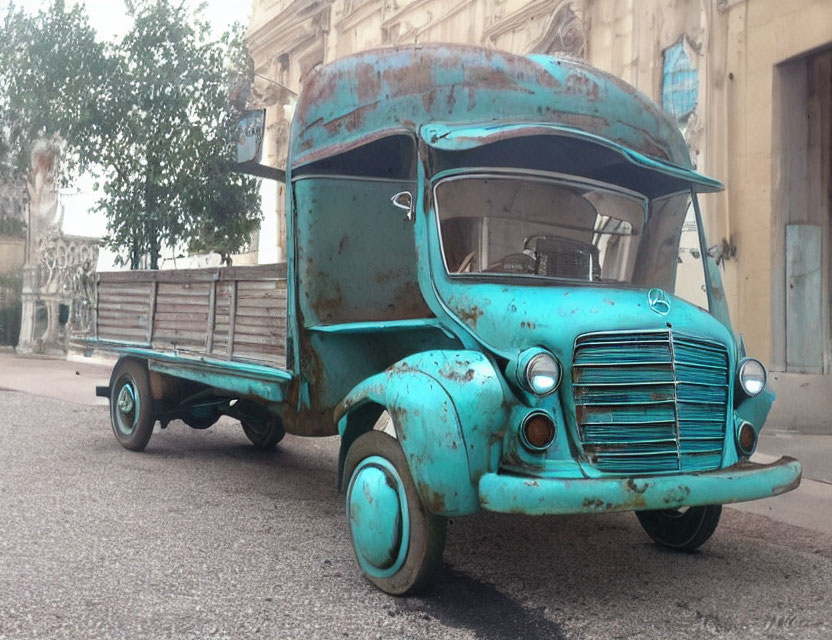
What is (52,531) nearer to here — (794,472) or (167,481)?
(167,481)

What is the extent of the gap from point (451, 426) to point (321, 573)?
1198 millimetres

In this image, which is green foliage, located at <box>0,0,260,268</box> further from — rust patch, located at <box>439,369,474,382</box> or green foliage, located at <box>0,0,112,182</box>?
rust patch, located at <box>439,369,474,382</box>

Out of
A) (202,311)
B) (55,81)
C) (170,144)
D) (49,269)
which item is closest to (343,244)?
(202,311)

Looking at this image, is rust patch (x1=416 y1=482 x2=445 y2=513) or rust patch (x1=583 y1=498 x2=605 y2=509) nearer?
rust patch (x1=583 y1=498 x2=605 y2=509)

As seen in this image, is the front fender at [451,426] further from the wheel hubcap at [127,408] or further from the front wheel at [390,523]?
the wheel hubcap at [127,408]

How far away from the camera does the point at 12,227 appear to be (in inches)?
1073

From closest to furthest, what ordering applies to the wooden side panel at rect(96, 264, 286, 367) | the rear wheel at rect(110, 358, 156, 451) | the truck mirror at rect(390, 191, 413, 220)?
the truck mirror at rect(390, 191, 413, 220), the wooden side panel at rect(96, 264, 286, 367), the rear wheel at rect(110, 358, 156, 451)

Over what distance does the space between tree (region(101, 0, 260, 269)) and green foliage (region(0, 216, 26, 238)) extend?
48.6 ft

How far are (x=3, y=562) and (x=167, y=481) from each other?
6.94ft

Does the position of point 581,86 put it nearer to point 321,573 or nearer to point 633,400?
point 633,400

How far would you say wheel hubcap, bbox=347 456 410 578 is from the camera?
3.80 metres

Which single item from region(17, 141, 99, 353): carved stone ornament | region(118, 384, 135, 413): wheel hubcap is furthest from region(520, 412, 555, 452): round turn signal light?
region(17, 141, 99, 353): carved stone ornament

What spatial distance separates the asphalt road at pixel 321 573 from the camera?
11.6ft

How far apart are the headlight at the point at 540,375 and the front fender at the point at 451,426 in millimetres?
Result: 122
